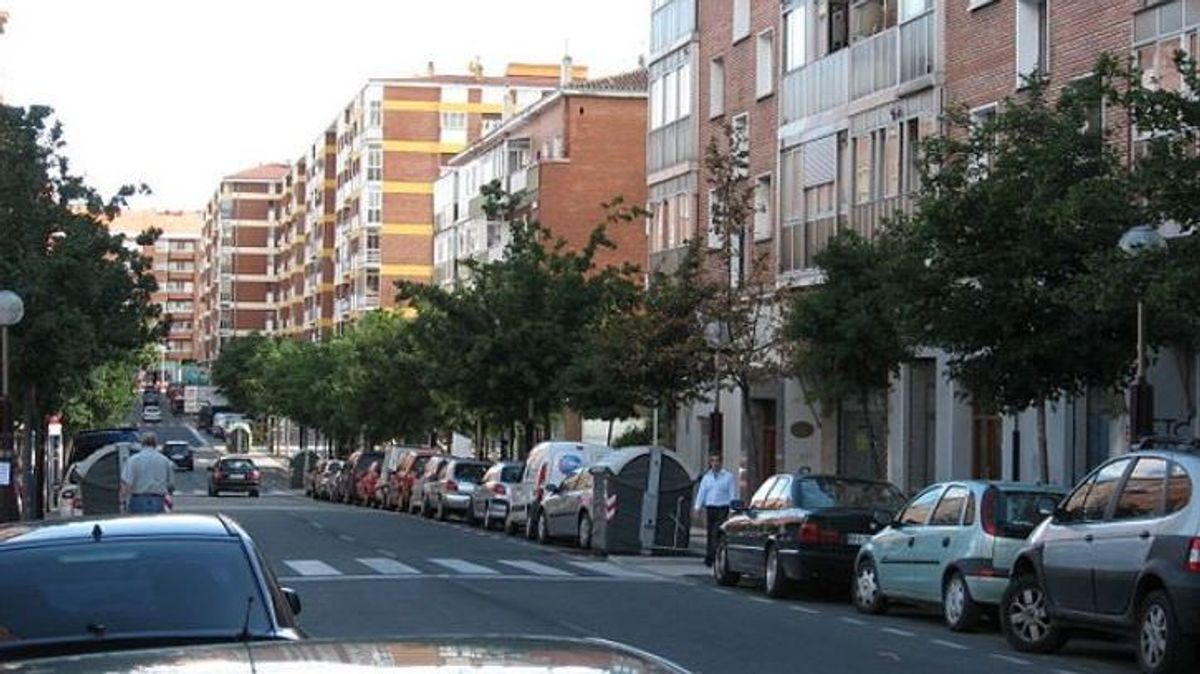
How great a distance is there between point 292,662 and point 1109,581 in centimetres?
1299

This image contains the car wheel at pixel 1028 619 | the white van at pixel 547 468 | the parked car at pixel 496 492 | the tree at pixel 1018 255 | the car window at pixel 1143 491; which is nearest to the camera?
the car window at pixel 1143 491

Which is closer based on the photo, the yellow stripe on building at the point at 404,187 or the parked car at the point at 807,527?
the parked car at the point at 807,527

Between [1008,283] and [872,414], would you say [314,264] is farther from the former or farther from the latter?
[1008,283]

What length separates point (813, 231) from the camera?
4200 centimetres

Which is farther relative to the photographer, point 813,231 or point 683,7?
point 683,7

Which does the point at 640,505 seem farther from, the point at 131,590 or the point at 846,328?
the point at 131,590

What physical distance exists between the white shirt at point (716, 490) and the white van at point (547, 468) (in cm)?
754

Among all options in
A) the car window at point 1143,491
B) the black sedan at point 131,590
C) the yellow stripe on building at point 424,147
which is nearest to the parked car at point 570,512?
the car window at point 1143,491

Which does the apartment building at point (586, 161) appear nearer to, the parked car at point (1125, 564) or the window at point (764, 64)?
the window at point (764, 64)

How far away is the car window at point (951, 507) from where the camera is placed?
2073cm

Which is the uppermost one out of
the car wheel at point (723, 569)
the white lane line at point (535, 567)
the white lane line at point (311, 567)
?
the car wheel at point (723, 569)

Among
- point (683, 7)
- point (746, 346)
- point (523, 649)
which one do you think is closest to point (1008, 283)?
point (746, 346)

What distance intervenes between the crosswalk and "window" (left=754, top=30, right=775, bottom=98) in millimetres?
17065

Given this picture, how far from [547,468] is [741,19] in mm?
13053
